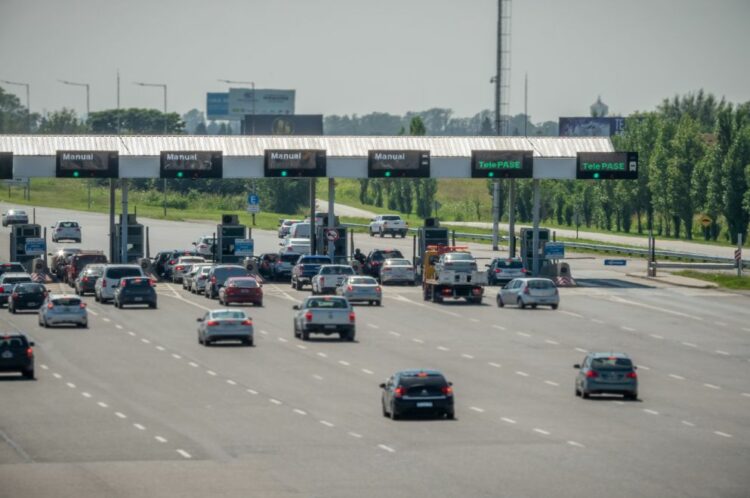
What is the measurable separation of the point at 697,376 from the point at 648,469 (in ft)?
60.5

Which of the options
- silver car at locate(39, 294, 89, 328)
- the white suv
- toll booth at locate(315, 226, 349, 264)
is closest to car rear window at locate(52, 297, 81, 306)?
silver car at locate(39, 294, 89, 328)

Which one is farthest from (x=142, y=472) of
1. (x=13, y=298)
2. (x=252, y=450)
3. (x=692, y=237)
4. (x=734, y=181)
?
(x=692, y=237)

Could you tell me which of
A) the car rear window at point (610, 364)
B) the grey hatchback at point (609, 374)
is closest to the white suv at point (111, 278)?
the grey hatchback at point (609, 374)

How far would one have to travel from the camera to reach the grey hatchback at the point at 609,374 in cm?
4412

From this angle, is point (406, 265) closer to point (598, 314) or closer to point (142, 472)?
point (598, 314)

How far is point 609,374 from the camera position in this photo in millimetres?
44219

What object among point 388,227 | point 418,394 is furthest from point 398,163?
point 418,394

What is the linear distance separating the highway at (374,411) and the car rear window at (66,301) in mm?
1090

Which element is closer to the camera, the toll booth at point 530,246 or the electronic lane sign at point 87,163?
the electronic lane sign at point 87,163

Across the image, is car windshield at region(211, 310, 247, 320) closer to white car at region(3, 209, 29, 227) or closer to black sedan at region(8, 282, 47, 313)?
black sedan at region(8, 282, 47, 313)

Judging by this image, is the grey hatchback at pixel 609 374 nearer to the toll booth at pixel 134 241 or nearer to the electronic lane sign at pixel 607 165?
the electronic lane sign at pixel 607 165

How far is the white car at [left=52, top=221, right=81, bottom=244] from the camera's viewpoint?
116438mm

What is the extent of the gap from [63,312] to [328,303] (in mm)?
10618

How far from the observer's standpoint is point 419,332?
203 feet
